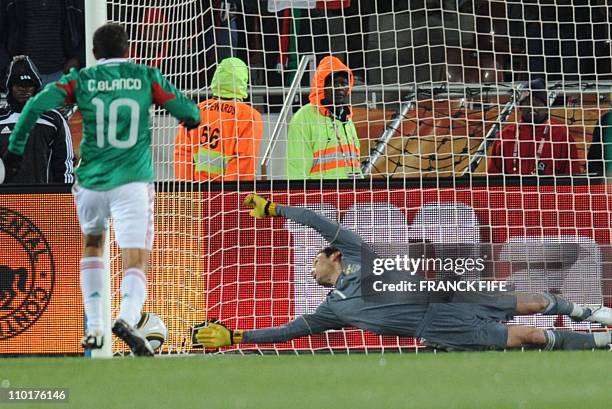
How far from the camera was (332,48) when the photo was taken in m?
14.7

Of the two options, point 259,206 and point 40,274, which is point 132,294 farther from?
point 40,274

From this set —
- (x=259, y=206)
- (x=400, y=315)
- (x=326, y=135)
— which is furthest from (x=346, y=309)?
(x=326, y=135)

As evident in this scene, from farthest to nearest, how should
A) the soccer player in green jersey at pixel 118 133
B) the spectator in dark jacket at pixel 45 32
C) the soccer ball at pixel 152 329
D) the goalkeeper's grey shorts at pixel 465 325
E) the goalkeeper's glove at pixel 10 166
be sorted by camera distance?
the spectator in dark jacket at pixel 45 32 → the goalkeeper's glove at pixel 10 166 → the goalkeeper's grey shorts at pixel 465 325 → the soccer ball at pixel 152 329 → the soccer player in green jersey at pixel 118 133

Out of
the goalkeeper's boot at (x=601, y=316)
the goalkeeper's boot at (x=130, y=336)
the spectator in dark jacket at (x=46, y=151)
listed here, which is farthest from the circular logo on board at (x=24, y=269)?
the goalkeeper's boot at (x=601, y=316)

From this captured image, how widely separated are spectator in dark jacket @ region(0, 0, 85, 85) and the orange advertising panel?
4.03 meters

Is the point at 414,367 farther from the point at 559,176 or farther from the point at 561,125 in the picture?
the point at 561,125

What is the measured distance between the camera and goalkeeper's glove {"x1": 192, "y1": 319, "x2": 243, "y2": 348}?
11320 mm

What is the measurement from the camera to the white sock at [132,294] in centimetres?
857

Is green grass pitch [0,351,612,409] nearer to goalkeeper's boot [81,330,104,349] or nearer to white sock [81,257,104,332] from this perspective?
goalkeeper's boot [81,330,104,349]

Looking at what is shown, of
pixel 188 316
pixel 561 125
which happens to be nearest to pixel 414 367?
pixel 188 316

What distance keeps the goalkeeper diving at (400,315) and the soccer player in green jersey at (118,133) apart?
2.49 meters

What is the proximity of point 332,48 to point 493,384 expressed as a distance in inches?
305

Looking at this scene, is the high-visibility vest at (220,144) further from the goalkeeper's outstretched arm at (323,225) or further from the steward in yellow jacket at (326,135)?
the goalkeeper's outstretched arm at (323,225)

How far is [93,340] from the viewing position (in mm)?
8594
